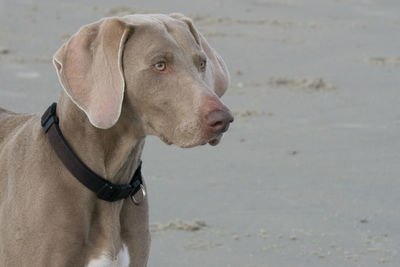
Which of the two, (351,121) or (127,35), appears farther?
(351,121)

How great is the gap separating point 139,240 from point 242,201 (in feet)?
6.28

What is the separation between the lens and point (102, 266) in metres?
3.64

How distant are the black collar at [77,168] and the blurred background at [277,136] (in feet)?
4.32

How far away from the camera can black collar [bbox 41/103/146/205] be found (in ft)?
11.9

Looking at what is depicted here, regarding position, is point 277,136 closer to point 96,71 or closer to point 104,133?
point 104,133

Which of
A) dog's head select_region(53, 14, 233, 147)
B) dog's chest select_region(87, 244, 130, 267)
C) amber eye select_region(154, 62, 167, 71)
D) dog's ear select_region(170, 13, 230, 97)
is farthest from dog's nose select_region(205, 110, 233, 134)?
dog's chest select_region(87, 244, 130, 267)

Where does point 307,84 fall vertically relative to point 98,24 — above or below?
below

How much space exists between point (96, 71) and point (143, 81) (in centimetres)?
17

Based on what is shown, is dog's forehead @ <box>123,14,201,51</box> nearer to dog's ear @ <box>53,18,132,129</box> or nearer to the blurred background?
dog's ear @ <box>53,18,132,129</box>

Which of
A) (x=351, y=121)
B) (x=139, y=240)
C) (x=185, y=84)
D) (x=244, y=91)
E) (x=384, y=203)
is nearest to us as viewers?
(x=185, y=84)

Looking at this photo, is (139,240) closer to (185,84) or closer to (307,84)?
(185,84)

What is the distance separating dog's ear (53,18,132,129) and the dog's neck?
16 centimetres

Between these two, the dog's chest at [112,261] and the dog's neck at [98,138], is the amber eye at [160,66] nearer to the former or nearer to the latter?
the dog's neck at [98,138]

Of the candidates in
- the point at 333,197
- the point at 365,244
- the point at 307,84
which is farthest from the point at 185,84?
the point at 307,84
